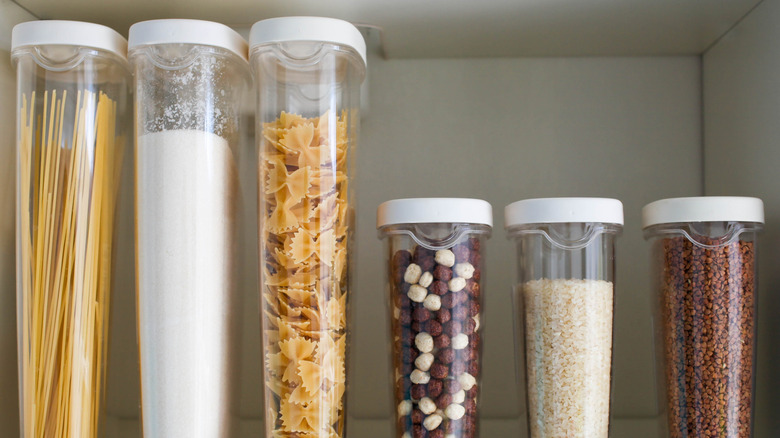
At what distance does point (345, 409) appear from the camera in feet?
2.18

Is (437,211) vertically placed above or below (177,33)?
below

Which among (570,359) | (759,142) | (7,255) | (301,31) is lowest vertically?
(570,359)

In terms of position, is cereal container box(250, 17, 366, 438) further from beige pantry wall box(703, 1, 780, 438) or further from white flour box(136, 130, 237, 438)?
beige pantry wall box(703, 1, 780, 438)

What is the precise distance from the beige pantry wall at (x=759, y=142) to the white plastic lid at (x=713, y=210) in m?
0.04

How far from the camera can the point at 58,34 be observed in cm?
66

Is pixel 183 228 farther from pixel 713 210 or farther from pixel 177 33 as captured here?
pixel 713 210

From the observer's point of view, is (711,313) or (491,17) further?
(491,17)

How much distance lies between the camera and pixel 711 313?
630mm

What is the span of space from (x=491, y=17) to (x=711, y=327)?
45cm

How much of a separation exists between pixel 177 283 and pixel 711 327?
0.55m

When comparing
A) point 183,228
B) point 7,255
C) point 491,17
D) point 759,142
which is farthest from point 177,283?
point 759,142

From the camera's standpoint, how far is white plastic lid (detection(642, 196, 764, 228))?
64 cm

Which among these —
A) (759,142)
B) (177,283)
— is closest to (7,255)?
(177,283)

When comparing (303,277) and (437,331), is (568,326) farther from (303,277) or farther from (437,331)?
(303,277)
